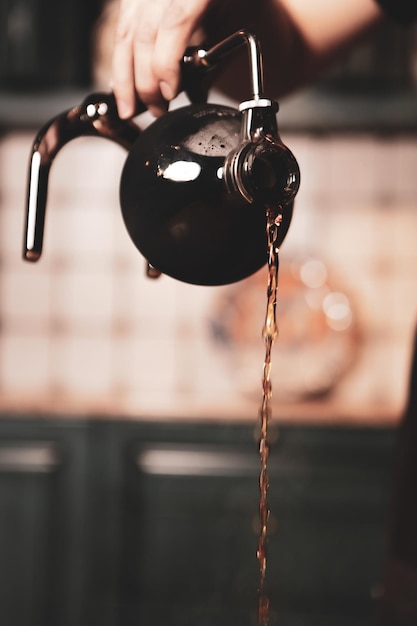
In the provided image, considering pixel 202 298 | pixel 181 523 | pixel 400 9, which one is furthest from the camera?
pixel 202 298

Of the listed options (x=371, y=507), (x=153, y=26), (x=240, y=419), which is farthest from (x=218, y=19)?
(x=371, y=507)

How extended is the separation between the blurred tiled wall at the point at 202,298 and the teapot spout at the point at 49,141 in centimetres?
171

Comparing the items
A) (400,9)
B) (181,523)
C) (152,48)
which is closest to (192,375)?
(181,523)

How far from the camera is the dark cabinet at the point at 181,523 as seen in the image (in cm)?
184

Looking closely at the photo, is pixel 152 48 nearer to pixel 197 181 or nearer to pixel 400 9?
pixel 197 181

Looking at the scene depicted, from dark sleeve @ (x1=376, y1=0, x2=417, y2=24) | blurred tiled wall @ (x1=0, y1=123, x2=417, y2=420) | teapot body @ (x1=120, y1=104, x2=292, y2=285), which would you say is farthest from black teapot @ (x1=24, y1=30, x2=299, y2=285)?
blurred tiled wall @ (x1=0, y1=123, x2=417, y2=420)

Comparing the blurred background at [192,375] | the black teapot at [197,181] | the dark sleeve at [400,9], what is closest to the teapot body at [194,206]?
the black teapot at [197,181]

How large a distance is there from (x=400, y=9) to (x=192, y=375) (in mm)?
1800

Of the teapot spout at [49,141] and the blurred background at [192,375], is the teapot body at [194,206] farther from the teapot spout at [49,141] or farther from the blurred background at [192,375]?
the blurred background at [192,375]

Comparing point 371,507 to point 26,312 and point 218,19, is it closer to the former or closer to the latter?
point 26,312

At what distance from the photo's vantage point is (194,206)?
17.7 inches

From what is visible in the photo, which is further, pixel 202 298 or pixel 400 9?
pixel 202 298

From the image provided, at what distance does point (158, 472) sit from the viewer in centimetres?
187

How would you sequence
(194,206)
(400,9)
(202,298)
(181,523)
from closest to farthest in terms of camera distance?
1. (194,206)
2. (400,9)
3. (181,523)
4. (202,298)
